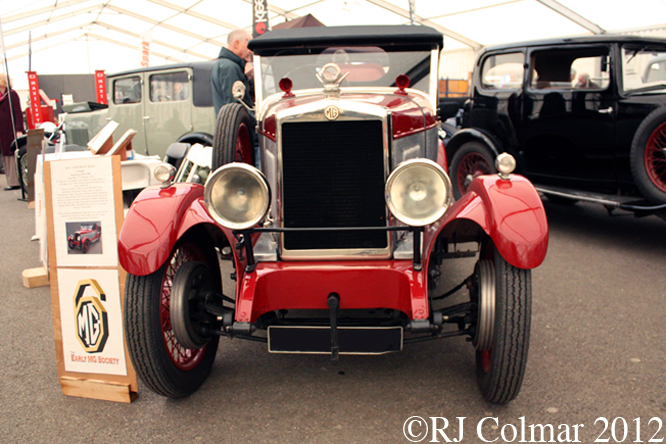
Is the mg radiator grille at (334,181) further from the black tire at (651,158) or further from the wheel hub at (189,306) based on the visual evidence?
the black tire at (651,158)

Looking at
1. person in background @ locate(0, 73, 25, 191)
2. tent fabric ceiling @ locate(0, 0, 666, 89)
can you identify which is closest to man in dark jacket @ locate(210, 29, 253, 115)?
person in background @ locate(0, 73, 25, 191)

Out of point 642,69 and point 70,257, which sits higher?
point 642,69

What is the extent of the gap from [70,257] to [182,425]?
0.94 m

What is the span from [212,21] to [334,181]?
17293 millimetres

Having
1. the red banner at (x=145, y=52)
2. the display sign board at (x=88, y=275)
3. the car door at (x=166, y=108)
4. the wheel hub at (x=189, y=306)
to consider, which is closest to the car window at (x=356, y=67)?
the display sign board at (x=88, y=275)

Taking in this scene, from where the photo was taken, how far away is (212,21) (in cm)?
1755

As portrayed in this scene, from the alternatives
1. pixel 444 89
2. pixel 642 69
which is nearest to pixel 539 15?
pixel 444 89

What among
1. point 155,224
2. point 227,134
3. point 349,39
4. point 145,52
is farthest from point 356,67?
point 145,52

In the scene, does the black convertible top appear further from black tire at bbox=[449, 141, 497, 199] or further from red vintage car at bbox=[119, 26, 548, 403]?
black tire at bbox=[449, 141, 497, 199]

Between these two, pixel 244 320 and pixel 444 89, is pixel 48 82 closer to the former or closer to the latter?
pixel 444 89

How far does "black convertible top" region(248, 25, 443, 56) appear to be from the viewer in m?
2.87

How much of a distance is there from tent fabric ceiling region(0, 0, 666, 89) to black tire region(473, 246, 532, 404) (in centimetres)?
891

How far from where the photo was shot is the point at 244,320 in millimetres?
2145

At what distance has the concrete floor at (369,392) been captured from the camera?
207 centimetres
